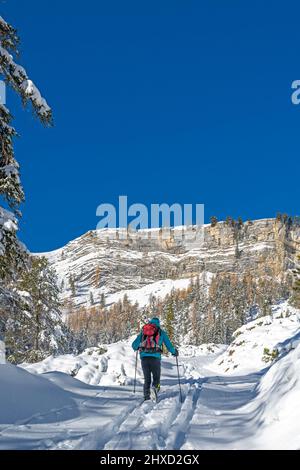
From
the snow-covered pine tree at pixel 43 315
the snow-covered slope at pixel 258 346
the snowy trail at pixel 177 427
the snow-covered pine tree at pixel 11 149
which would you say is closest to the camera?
the snowy trail at pixel 177 427

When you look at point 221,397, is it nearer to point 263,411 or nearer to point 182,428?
point 263,411

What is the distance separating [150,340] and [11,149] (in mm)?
5521

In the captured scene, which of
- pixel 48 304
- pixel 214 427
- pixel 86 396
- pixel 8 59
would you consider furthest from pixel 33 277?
pixel 214 427

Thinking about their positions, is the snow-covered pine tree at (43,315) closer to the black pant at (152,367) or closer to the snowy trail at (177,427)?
the black pant at (152,367)

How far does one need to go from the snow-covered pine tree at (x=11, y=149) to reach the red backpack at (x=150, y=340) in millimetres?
3120

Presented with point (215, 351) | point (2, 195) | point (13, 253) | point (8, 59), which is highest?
point (8, 59)

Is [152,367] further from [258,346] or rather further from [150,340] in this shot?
[258,346]

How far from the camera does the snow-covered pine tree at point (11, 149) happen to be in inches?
367

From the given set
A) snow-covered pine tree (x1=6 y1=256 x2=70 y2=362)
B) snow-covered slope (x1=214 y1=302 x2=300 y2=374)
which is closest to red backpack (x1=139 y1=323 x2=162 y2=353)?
snow-covered slope (x1=214 y1=302 x2=300 y2=374)

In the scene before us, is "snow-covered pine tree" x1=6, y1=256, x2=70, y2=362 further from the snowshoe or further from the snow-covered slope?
the snowshoe

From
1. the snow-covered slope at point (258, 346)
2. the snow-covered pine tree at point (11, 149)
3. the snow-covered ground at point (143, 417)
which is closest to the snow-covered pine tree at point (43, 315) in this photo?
the snow-covered slope at point (258, 346)

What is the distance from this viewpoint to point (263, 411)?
283 inches

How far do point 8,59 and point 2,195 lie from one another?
3.04 meters

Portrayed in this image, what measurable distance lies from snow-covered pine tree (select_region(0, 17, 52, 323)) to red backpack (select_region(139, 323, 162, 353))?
3.12 metres
